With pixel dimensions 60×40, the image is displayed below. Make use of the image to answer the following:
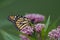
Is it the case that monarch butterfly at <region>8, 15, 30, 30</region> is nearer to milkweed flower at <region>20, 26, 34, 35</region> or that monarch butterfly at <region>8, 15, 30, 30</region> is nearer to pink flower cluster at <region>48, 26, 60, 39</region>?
milkweed flower at <region>20, 26, 34, 35</region>

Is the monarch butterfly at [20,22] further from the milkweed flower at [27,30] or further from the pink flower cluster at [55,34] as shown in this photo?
the pink flower cluster at [55,34]

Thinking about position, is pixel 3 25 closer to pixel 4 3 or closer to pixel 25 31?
pixel 4 3

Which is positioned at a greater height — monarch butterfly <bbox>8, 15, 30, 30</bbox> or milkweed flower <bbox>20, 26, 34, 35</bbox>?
monarch butterfly <bbox>8, 15, 30, 30</bbox>

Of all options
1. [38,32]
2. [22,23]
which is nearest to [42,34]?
[38,32]

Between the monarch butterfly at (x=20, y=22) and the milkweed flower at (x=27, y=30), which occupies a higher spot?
the monarch butterfly at (x=20, y=22)

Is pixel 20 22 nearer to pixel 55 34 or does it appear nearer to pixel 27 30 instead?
pixel 27 30

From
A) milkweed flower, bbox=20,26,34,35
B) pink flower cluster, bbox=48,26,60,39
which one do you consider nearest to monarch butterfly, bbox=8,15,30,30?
milkweed flower, bbox=20,26,34,35

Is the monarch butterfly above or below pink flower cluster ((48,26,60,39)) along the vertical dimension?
above

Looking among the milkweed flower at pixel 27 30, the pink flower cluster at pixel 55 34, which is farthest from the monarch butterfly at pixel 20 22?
the pink flower cluster at pixel 55 34

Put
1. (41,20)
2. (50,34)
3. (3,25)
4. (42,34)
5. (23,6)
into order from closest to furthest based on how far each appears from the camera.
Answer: (50,34) < (42,34) < (41,20) < (3,25) < (23,6)

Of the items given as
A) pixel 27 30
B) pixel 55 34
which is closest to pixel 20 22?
pixel 27 30

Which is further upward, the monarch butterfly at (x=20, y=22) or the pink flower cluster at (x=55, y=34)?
the monarch butterfly at (x=20, y=22)
